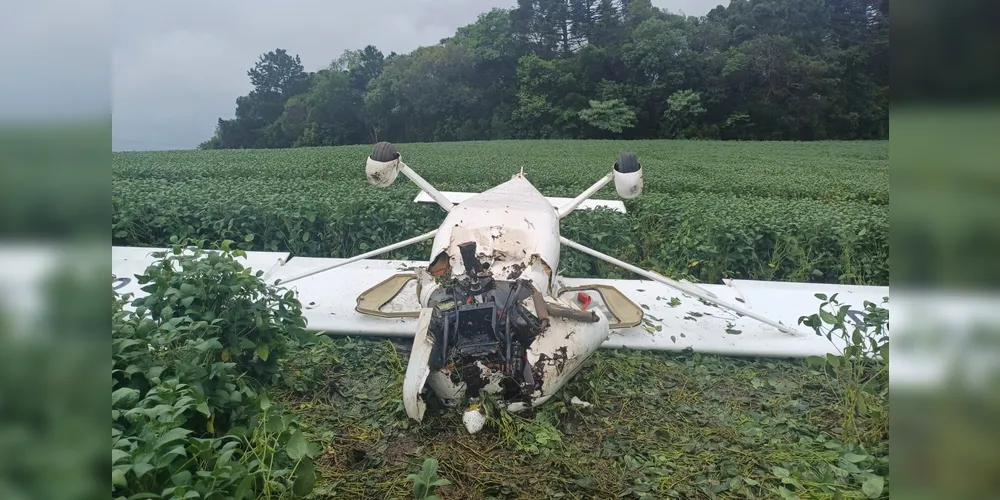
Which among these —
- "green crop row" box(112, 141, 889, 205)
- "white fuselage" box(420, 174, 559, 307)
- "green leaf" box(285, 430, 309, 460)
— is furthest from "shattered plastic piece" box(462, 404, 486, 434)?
"green crop row" box(112, 141, 889, 205)

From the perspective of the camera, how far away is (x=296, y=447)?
2.05 m

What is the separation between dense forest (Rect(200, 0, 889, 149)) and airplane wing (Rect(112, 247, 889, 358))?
921cm

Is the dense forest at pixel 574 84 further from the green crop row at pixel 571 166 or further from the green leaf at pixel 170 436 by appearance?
the green leaf at pixel 170 436

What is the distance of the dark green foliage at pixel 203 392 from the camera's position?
176cm

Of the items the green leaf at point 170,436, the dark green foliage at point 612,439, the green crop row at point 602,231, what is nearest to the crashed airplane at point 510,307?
the dark green foliage at point 612,439

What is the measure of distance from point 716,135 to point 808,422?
56.9 feet

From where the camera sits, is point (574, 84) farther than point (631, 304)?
Yes

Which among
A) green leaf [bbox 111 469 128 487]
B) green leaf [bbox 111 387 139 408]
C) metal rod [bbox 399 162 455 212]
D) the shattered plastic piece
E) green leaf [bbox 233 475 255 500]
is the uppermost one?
metal rod [bbox 399 162 455 212]

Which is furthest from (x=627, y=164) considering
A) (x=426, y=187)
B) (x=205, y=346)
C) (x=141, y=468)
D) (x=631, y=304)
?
(x=141, y=468)

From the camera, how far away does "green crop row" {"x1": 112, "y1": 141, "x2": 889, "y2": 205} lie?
11031mm

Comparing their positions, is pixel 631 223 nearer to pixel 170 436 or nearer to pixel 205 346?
pixel 205 346

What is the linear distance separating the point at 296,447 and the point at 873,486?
7.87 ft

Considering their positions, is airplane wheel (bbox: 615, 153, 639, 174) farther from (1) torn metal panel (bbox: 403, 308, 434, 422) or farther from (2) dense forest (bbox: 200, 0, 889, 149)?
(2) dense forest (bbox: 200, 0, 889, 149)
